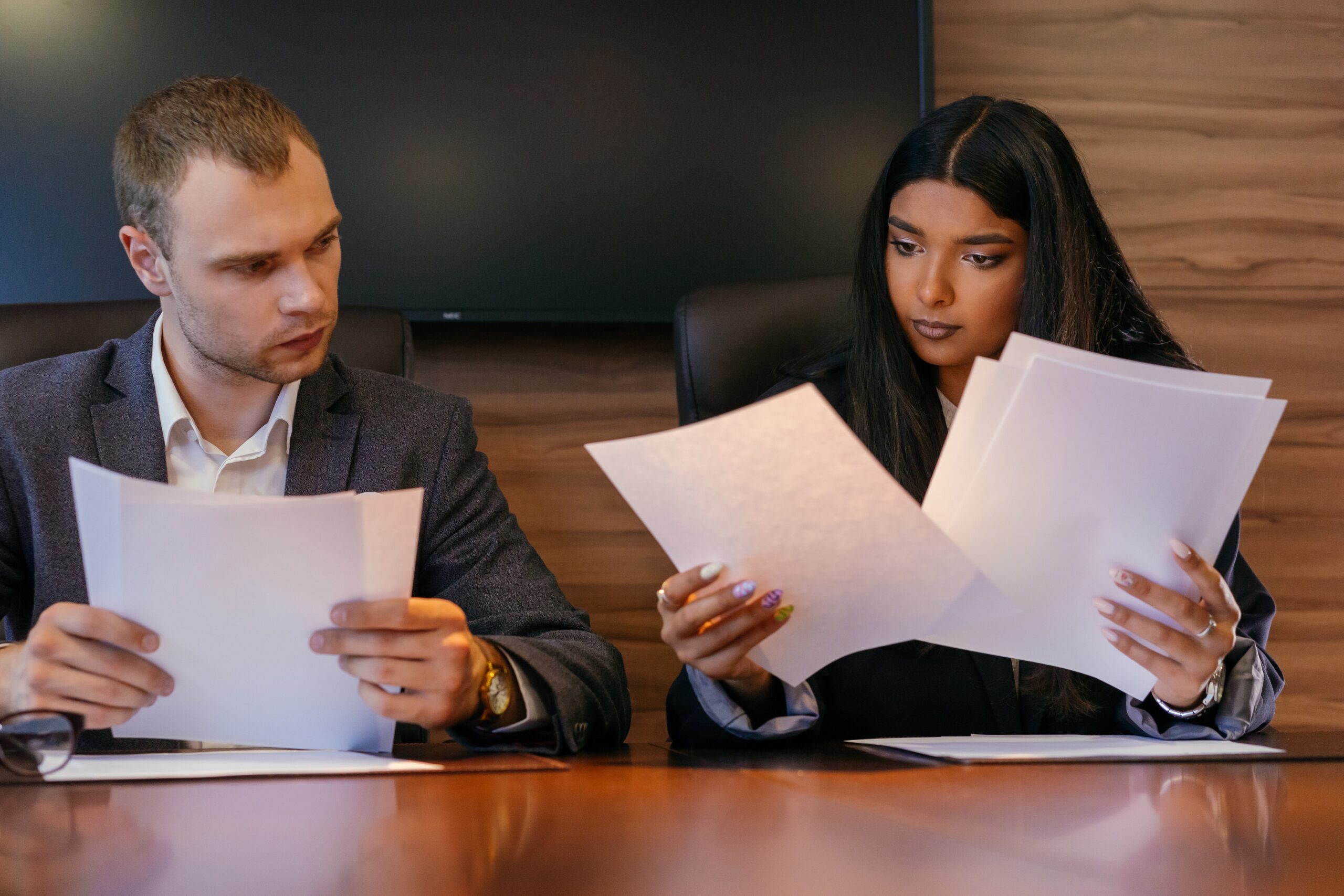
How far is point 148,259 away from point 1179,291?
174 cm

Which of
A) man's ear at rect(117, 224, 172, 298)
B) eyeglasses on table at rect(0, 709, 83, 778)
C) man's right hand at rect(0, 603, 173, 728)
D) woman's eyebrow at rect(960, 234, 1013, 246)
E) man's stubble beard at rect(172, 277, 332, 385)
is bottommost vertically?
eyeglasses on table at rect(0, 709, 83, 778)

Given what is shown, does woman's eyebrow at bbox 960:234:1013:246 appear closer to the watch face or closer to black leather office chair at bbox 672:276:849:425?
black leather office chair at bbox 672:276:849:425

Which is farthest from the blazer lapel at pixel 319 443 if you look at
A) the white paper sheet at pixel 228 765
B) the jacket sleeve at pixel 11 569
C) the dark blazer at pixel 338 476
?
the white paper sheet at pixel 228 765

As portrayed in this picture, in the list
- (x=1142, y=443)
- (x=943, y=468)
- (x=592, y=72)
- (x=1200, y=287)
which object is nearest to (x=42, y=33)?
Answer: (x=592, y=72)

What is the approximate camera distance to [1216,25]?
2.12 metres

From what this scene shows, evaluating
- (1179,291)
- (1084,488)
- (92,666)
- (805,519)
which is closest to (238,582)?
(92,666)

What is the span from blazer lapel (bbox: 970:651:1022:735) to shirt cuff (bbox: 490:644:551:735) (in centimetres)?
49

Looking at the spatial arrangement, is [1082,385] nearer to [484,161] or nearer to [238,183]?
[238,183]

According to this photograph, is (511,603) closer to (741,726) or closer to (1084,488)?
(741,726)

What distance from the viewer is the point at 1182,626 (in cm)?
97

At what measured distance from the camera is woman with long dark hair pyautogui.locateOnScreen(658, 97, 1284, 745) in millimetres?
1043

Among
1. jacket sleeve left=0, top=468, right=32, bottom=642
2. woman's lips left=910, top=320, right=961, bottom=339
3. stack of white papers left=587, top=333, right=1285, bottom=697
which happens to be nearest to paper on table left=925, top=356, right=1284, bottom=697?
stack of white papers left=587, top=333, right=1285, bottom=697

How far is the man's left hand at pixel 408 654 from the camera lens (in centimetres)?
84

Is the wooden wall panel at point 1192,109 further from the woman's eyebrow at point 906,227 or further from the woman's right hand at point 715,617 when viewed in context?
the woman's right hand at point 715,617
